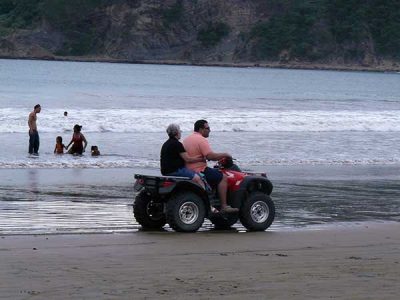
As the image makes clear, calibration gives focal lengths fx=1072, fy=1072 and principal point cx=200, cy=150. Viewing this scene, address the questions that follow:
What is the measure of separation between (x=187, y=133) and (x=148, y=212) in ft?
87.2

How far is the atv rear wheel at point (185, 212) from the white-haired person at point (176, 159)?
8.4 inches

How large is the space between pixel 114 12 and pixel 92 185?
129 m

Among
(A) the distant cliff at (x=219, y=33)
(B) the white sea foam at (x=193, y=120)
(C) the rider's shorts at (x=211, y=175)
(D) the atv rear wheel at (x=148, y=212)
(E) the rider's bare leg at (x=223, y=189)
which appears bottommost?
(D) the atv rear wheel at (x=148, y=212)

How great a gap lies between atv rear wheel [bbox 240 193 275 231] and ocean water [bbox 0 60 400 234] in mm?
1118

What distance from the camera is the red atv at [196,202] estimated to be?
12.5 m

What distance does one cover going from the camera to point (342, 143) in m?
34.0

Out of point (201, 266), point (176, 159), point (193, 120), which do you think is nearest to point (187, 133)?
point (193, 120)

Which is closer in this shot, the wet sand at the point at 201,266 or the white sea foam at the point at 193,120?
the wet sand at the point at 201,266

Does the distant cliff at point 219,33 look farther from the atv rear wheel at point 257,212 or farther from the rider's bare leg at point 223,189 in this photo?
the rider's bare leg at point 223,189

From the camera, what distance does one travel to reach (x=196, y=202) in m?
12.6

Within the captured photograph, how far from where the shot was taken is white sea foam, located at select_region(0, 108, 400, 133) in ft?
129

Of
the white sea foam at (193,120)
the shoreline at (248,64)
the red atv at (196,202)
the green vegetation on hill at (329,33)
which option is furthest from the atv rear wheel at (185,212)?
the green vegetation on hill at (329,33)

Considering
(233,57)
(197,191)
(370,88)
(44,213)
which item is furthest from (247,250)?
(233,57)

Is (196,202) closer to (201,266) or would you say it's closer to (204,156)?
(204,156)
